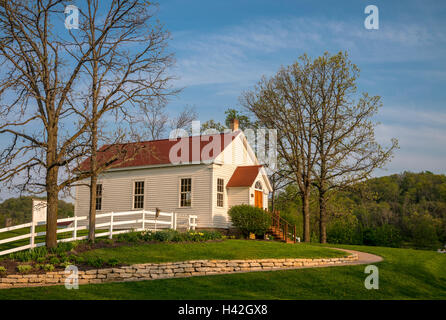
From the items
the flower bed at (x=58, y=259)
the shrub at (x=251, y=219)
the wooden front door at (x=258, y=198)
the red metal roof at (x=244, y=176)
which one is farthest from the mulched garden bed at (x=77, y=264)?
the wooden front door at (x=258, y=198)

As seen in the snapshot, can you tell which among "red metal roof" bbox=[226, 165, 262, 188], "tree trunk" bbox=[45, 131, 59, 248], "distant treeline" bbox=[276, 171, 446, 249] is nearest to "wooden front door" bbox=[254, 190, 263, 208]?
"red metal roof" bbox=[226, 165, 262, 188]

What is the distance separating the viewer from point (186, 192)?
79.2 ft

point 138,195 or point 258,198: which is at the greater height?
point 138,195

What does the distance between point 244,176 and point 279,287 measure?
12.5 metres

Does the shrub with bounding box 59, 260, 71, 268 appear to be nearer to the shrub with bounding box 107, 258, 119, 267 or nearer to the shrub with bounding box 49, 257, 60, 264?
the shrub with bounding box 49, 257, 60, 264

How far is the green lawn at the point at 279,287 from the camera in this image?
11.2 meters

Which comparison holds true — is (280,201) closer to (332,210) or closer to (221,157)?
(332,210)

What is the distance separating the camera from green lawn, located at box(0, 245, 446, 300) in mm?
11180

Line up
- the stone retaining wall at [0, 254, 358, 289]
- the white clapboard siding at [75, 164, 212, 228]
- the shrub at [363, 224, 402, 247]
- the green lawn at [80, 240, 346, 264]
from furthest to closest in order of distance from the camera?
the shrub at [363, 224, 402, 247]
the white clapboard siding at [75, 164, 212, 228]
the green lawn at [80, 240, 346, 264]
the stone retaining wall at [0, 254, 358, 289]

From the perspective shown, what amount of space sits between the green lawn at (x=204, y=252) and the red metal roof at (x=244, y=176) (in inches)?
194

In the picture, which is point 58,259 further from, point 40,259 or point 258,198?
point 258,198

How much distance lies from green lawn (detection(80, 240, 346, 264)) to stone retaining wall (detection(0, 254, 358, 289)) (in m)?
0.54

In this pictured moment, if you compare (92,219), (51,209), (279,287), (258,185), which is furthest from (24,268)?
(258,185)
